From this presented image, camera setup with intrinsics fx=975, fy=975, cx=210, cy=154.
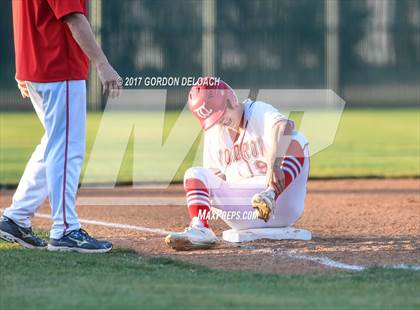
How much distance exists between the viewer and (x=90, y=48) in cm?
545

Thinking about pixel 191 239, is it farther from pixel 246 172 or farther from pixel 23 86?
pixel 23 86

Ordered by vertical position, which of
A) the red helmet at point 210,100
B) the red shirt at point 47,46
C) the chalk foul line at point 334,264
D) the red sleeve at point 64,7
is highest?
the red sleeve at point 64,7

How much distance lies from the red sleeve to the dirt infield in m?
1.47

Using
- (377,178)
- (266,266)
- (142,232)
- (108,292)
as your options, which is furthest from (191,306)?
(377,178)

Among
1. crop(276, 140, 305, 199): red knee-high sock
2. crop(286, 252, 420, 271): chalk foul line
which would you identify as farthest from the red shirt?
crop(286, 252, 420, 271): chalk foul line

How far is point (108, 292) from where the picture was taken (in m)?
4.41

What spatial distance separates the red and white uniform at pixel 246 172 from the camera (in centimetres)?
598

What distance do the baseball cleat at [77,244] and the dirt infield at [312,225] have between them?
0.32m

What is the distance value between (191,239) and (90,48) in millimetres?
1285

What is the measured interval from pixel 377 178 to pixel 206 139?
512cm

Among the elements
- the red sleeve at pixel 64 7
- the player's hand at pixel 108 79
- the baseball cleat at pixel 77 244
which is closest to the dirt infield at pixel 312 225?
the baseball cleat at pixel 77 244

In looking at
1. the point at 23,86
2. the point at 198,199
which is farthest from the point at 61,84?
the point at 198,199

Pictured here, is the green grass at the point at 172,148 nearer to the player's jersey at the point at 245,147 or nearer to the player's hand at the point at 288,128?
the player's jersey at the point at 245,147

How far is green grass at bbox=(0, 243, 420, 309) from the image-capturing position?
4.17m
